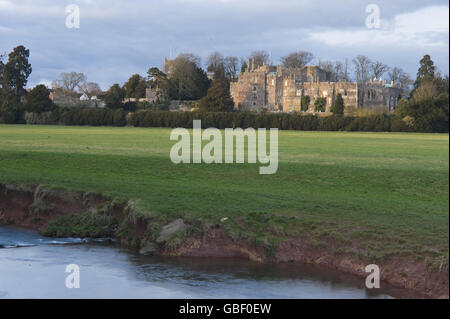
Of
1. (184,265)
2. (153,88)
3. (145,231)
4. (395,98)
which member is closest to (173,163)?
(145,231)

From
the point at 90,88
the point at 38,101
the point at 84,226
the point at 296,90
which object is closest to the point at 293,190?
the point at 84,226

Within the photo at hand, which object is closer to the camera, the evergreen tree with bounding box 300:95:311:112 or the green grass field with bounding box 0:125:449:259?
the green grass field with bounding box 0:125:449:259

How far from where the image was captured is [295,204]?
20.5 m

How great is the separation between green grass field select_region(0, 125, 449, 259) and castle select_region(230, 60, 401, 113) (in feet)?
332

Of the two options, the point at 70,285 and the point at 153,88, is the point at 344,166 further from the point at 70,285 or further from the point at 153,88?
the point at 153,88

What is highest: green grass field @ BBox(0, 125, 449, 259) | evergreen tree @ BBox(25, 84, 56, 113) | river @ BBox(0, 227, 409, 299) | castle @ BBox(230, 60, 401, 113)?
castle @ BBox(230, 60, 401, 113)

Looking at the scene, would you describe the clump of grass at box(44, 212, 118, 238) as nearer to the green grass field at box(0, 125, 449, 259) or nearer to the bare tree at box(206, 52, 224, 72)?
the green grass field at box(0, 125, 449, 259)

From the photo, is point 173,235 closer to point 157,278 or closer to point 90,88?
point 157,278

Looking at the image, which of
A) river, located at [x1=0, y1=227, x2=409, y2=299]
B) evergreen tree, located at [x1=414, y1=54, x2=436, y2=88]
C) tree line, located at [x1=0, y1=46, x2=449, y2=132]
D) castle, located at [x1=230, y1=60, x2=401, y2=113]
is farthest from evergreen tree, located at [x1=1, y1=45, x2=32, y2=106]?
river, located at [x1=0, y1=227, x2=409, y2=299]

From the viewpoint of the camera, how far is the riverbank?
15.6 m

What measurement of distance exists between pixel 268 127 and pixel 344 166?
6238cm

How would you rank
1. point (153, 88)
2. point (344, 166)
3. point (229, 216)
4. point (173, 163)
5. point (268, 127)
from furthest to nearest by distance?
point (153, 88) < point (268, 127) < point (173, 163) < point (344, 166) < point (229, 216)

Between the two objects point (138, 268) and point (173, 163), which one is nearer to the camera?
point (138, 268)
